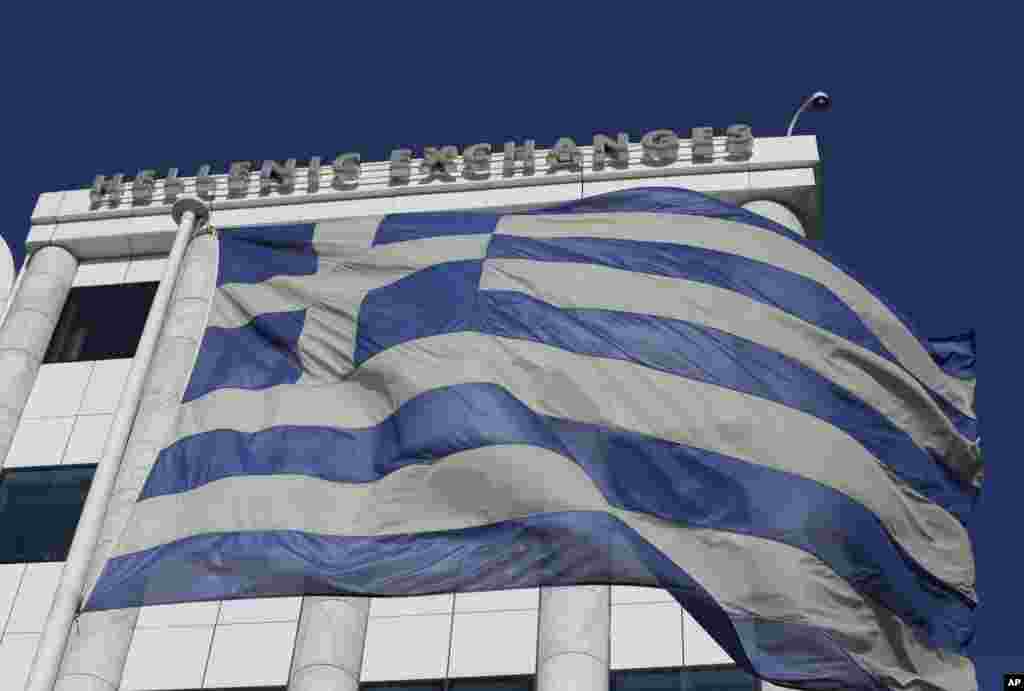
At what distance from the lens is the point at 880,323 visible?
23.8 meters

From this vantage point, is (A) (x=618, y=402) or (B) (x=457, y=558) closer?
(B) (x=457, y=558)

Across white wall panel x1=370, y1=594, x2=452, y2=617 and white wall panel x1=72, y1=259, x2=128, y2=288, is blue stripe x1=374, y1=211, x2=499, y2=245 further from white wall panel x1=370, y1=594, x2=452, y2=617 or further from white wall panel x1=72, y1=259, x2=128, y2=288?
white wall panel x1=72, y1=259, x2=128, y2=288

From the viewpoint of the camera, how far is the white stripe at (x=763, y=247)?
78.3ft

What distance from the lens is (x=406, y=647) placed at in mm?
29734

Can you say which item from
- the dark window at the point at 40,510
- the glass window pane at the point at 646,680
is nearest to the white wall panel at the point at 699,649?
the glass window pane at the point at 646,680

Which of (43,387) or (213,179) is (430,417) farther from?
(213,179)

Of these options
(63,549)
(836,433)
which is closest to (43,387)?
(63,549)

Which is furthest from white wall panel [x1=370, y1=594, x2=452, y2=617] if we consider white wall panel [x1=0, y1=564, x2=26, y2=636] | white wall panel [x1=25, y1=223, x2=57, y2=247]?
white wall panel [x1=25, y1=223, x2=57, y2=247]

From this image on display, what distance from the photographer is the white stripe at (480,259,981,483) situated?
22.5m

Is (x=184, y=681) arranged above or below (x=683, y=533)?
above

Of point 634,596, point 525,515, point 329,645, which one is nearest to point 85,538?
point 525,515

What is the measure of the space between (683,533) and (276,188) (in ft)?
73.4

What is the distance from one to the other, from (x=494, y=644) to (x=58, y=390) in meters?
11.9

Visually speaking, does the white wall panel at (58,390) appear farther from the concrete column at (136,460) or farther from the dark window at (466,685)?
the dark window at (466,685)
